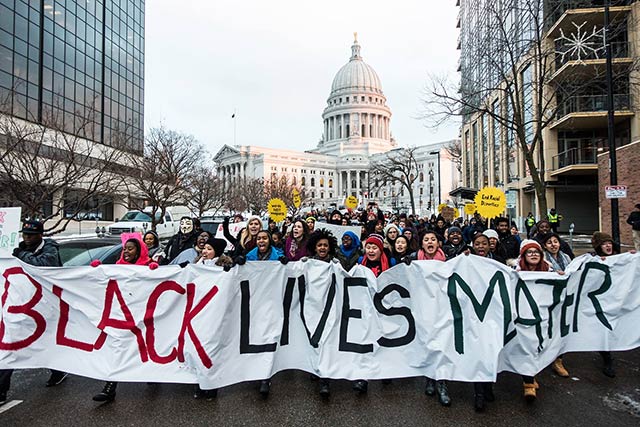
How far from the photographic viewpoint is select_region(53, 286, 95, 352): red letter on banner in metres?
4.20

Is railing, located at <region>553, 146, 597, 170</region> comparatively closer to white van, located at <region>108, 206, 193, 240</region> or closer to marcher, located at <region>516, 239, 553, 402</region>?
white van, located at <region>108, 206, 193, 240</region>

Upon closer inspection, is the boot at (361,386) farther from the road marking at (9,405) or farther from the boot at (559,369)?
the road marking at (9,405)

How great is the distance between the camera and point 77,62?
34.7 m

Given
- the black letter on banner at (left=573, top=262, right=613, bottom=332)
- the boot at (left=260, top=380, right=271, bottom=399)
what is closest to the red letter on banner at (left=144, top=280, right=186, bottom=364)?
the boot at (left=260, top=380, right=271, bottom=399)

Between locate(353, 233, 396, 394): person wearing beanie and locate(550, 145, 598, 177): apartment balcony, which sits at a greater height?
locate(550, 145, 598, 177): apartment balcony

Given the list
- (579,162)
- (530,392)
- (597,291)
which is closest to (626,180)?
(579,162)

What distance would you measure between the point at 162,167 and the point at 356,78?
121232 millimetres

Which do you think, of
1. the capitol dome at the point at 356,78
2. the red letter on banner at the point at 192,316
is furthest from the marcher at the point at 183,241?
the capitol dome at the point at 356,78

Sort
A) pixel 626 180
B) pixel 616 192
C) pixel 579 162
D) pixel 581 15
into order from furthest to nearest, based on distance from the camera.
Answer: pixel 579 162
pixel 581 15
pixel 626 180
pixel 616 192

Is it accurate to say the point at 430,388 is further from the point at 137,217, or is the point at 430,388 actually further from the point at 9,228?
the point at 137,217

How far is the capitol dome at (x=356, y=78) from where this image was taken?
134 metres

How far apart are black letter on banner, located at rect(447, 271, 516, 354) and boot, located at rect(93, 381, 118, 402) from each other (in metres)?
3.35

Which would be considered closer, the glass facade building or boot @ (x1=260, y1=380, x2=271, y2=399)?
boot @ (x1=260, y1=380, x2=271, y2=399)

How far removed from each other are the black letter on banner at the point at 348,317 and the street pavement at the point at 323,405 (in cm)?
42
